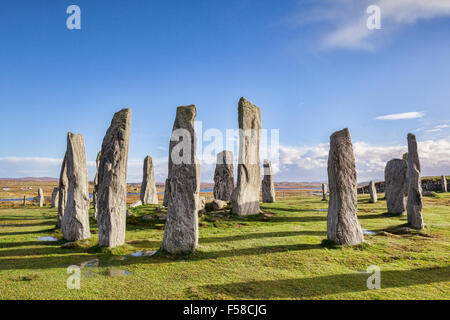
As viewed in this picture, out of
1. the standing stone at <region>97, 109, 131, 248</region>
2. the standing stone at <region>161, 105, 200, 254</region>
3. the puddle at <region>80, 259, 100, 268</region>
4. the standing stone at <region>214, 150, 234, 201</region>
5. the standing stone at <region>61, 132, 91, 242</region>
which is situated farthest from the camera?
the standing stone at <region>214, 150, 234, 201</region>

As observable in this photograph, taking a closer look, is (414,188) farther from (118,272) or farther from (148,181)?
(148,181)

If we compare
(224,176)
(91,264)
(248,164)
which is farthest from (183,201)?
(224,176)

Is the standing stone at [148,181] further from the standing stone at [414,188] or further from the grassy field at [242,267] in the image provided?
the standing stone at [414,188]

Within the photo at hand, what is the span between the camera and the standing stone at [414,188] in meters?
14.2

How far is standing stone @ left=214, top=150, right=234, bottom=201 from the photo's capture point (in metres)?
24.5

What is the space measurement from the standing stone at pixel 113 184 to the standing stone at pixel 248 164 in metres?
8.04

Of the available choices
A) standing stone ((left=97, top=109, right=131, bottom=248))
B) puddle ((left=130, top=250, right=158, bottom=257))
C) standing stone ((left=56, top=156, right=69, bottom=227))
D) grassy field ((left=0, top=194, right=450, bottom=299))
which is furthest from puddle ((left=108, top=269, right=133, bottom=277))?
standing stone ((left=56, top=156, right=69, bottom=227))

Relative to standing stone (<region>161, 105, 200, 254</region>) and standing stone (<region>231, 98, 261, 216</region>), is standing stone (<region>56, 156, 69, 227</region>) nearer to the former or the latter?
standing stone (<region>161, 105, 200, 254</region>)

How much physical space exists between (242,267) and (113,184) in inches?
225

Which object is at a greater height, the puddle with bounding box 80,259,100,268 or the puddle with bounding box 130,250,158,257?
the puddle with bounding box 80,259,100,268

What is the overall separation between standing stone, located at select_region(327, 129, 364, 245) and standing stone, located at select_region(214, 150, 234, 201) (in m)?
13.9

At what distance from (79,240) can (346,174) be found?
37.6ft

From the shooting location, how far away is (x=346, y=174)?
10922 mm
